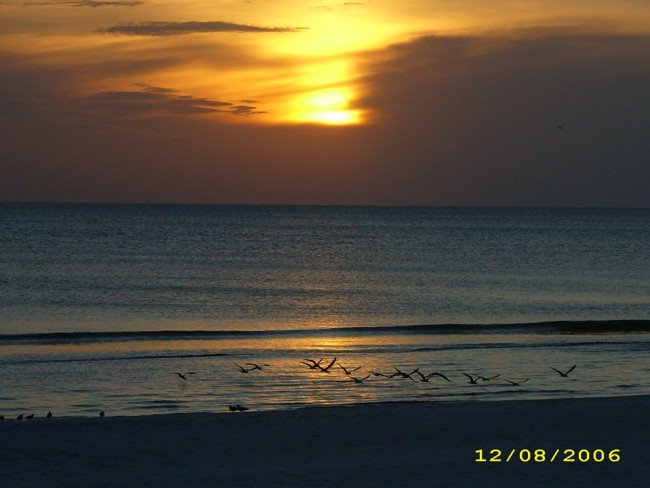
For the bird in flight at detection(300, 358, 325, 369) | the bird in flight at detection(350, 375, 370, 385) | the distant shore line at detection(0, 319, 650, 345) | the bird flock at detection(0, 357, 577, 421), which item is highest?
the distant shore line at detection(0, 319, 650, 345)

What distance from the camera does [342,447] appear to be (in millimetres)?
12547

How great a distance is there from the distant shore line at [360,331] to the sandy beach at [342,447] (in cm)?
1481

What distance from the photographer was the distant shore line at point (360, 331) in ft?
92.8

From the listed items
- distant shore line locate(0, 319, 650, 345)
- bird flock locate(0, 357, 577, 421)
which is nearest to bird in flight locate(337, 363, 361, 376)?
bird flock locate(0, 357, 577, 421)

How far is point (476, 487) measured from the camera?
10.6 metres

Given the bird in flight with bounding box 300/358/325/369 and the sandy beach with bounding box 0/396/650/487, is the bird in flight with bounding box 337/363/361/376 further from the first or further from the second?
the sandy beach with bounding box 0/396/650/487

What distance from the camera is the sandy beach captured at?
35.9 ft

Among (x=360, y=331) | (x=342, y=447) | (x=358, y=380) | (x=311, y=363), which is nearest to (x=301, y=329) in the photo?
(x=360, y=331)

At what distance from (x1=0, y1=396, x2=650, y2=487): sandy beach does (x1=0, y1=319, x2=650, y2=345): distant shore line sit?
1481 centimetres

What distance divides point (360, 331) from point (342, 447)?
18.9 metres

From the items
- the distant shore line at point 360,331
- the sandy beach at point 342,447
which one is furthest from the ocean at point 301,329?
the sandy beach at point 342,447

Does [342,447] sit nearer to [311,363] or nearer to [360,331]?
[311,363]

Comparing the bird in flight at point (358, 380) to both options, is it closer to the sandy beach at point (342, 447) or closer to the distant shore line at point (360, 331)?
the sandy beach at point (342, 447)

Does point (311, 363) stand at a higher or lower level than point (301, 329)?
lower
